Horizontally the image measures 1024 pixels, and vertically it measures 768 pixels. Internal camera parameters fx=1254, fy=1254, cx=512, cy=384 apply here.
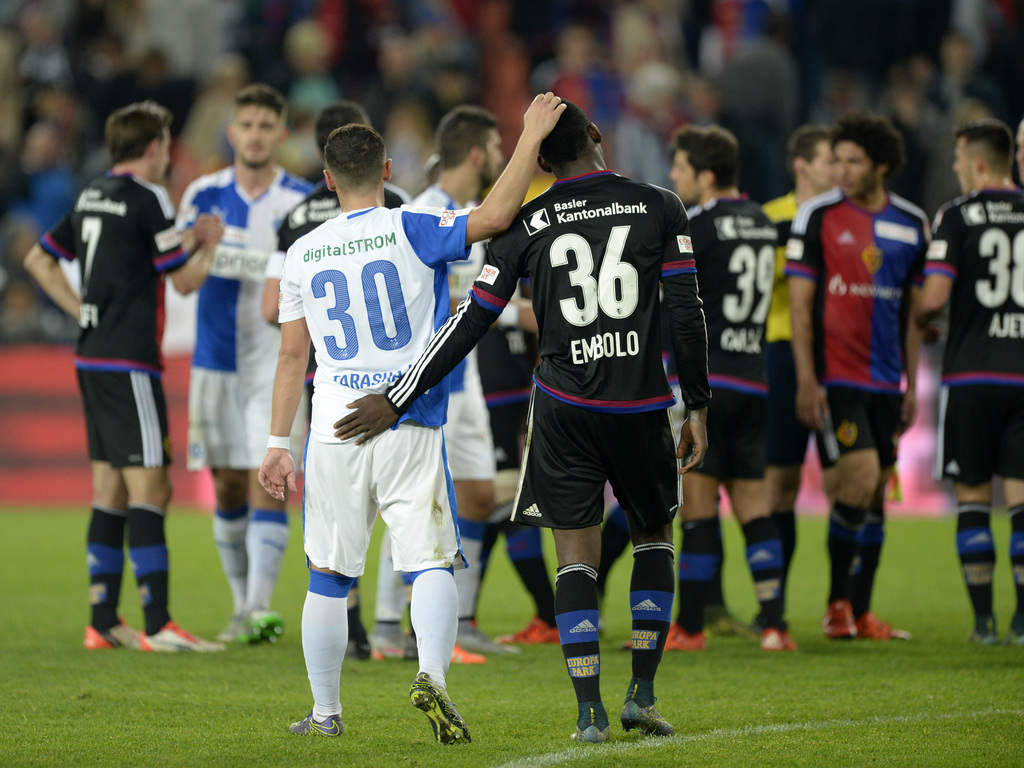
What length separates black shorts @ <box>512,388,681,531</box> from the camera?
14.3 ft

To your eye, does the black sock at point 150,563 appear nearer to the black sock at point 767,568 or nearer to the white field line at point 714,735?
the white field line at point 714,735

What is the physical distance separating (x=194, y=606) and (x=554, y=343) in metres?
4.45

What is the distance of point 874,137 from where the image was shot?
6.70m

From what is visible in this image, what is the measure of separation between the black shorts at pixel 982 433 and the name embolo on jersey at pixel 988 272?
0.08 metres

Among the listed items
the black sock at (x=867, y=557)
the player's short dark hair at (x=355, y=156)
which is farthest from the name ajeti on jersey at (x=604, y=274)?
the black sock at (x=867, y=557)

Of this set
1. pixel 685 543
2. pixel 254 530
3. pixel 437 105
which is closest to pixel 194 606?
pixel 254 530

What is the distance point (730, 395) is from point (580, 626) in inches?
93.0

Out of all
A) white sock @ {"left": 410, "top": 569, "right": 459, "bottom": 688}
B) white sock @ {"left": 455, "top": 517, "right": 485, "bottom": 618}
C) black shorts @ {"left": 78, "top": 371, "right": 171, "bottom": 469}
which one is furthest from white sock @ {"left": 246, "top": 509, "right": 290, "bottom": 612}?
white sock @ {"left": 410, "top": 569, "right": 459, "bottom": 688}

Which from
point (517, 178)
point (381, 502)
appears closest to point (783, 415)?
point (517, 178)

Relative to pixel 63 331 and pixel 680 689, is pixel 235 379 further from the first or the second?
pixel 63 331

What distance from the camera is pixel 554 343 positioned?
4.41m

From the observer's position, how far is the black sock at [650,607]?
432 cm

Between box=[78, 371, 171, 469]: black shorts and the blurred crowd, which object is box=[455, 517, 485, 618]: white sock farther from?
the blurred crowd

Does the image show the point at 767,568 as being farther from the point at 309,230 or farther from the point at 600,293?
the point at 309,230
